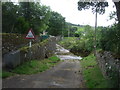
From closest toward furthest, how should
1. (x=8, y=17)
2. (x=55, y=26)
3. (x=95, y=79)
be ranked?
(x=95, y=79) → (x=8, y=17) → (x=55, y=26)

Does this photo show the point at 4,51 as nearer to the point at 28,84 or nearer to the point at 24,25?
the point at 28,84

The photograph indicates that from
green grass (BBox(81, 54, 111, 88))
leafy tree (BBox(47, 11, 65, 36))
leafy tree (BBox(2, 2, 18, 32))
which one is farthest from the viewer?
leafy tree (BBox(47, 11, 65, 36))

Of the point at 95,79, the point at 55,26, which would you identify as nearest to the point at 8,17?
the point at 95,79

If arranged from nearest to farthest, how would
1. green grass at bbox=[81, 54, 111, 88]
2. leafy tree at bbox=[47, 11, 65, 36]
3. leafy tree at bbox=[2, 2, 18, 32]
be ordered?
green grass at bbox=[81, 54, 111, 88], leafy tree at bbox=[2, 2, 18, 32], leafy tree at bbox=[47, 11, 65, 36]

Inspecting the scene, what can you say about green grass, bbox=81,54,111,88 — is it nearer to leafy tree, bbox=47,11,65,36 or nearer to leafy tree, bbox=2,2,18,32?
leafy tree, bbox=2,2,18,32

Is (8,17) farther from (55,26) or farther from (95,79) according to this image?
(55,26)

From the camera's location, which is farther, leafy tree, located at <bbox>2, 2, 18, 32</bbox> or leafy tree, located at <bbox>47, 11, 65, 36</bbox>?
leafy tree, located at <bbox>47, 11, 65, 36</bbox>

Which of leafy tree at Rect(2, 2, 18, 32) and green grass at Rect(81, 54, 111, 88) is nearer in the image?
green grass at Rect(81, 54, 111, 88)

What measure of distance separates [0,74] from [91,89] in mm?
4915

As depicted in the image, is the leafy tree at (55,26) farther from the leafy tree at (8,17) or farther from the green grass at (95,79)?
the green grass at (95,79)

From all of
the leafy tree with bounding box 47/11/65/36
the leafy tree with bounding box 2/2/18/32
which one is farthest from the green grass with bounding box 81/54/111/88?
the leafy tree with bounding box 47/11/65/36

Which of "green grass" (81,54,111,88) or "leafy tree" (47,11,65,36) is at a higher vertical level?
"leafy tree" (47,11,65,36)

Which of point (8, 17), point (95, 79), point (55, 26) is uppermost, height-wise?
point (55, 26)

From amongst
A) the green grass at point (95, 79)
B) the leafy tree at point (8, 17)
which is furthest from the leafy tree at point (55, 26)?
the green grass at point (95, 79)
